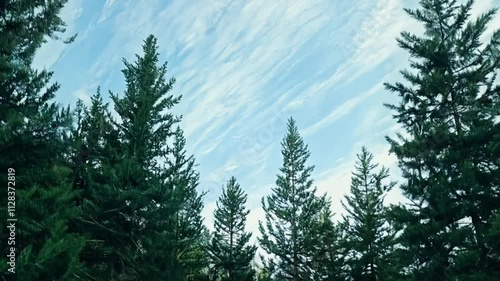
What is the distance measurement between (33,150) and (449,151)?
15.6 m

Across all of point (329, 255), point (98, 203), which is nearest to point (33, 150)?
point (98, 203)

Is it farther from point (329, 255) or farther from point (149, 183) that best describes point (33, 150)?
point (329, 255)

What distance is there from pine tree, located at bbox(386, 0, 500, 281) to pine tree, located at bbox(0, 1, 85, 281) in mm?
13244

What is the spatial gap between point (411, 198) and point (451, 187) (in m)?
1.93

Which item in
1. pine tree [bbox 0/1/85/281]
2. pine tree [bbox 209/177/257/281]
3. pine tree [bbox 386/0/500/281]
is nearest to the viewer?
pine tree [bbox 0/1/85/281]

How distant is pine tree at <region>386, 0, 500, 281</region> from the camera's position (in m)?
15.3

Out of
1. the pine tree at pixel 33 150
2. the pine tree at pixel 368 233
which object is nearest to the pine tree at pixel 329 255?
the pine tree at pixel 368 233

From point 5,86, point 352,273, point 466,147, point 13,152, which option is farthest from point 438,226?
point 5,86

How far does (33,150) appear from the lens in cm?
1096

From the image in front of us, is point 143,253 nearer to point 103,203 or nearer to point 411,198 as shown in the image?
point 103,203

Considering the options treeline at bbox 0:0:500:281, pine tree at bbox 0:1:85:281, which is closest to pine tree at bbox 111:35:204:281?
treeline at bbox 0:0:500:281

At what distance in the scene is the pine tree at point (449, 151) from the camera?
15336mm

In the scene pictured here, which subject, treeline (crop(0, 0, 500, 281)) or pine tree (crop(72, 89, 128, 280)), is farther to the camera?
pine tree (crop(72, 89, 128, 280))

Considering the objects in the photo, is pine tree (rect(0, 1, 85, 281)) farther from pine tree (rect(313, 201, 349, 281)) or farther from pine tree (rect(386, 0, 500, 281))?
pine tree (rect(313, 201, 349, 281))
